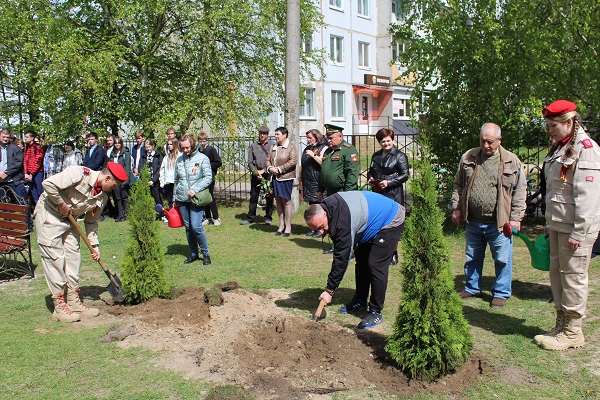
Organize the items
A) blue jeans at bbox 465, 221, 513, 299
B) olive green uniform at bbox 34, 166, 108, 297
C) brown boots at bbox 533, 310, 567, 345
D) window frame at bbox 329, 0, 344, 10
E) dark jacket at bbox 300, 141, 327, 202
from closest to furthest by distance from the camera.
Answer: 1. brown boots at bbox 533, 310, 567, 345
2. olive green uniform at bbox 34, 166, 108, 297
3. blue jeans at bbox 465, 221, 513, 299
4. dark jacket at bbox 300, 141, 327, 202
5. window frame at bbox 329, 0, 344, 10

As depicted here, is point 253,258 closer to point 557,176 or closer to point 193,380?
point 193,380

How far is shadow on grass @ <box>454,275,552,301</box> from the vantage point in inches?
255

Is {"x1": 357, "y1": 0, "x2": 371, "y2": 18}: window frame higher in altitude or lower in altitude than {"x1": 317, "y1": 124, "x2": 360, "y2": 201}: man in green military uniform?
higher

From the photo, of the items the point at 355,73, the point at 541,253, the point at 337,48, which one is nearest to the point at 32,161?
the point at 541,253

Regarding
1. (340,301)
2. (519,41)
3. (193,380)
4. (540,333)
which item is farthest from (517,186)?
(519,41)

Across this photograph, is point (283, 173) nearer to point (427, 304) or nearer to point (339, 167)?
point (339, 167)

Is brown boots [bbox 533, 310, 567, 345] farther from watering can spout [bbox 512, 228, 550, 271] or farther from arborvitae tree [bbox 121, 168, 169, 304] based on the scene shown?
arborvitae tree [bbox 121, 168, 169, 304]

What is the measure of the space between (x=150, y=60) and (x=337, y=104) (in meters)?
19.2

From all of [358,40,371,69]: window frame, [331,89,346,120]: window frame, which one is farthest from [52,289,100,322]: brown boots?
[358,40,371,69]: window frame

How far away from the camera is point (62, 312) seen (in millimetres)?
5965

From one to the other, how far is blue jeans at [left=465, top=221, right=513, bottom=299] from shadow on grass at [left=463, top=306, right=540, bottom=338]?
39cm

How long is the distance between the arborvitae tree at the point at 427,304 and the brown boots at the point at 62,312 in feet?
11.4

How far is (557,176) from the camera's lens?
4895 mm

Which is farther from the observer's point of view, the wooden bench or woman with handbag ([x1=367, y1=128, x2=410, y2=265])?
woman with handbag ([x1=367, y1=128, x2=410, y2=265])
